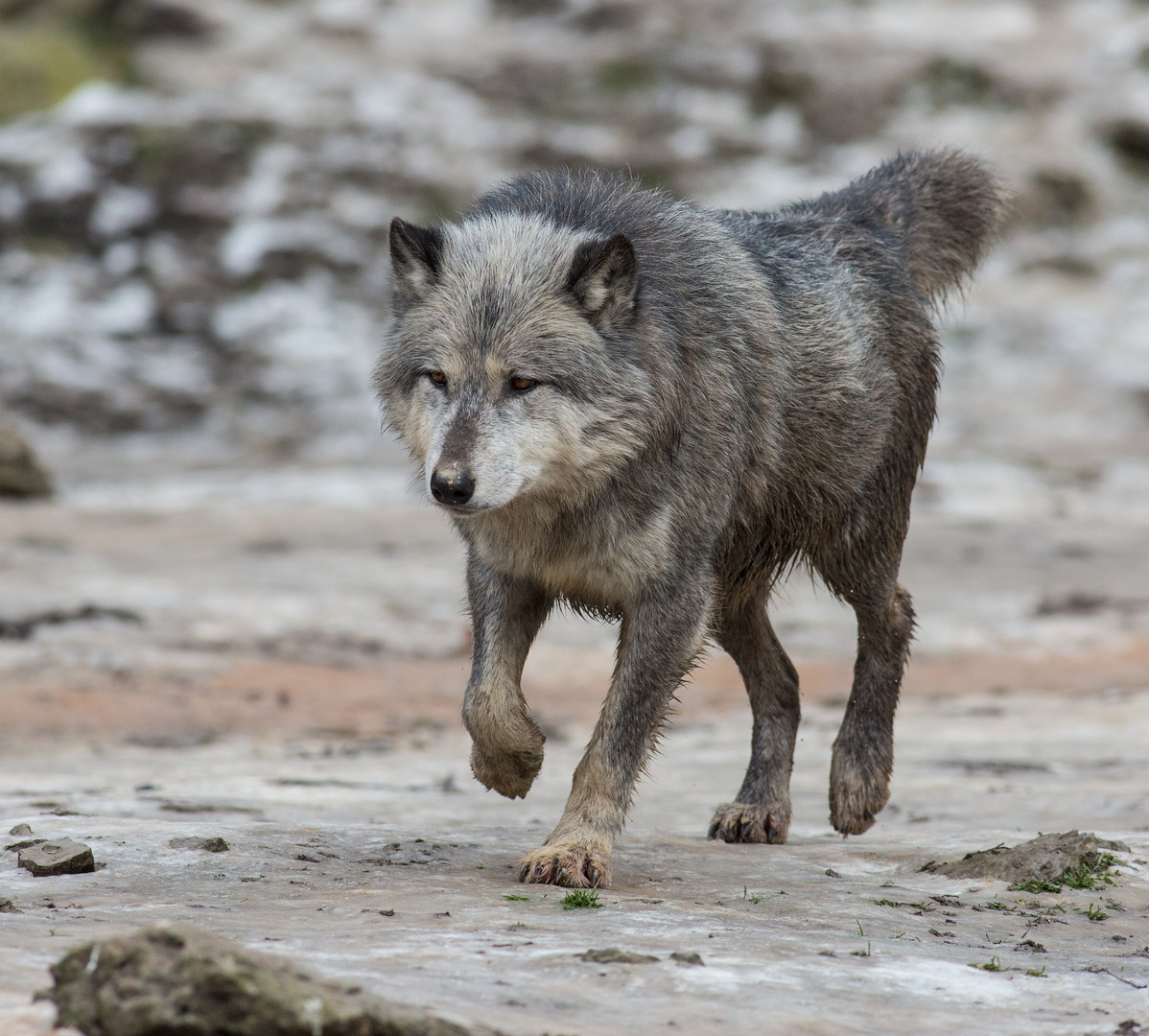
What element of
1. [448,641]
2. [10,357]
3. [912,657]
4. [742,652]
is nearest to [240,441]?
[10,357]

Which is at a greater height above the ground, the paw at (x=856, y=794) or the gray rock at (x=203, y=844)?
the paw at (x=856, y=794)

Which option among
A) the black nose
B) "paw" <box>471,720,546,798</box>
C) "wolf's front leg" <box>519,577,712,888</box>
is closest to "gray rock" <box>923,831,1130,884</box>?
"wolf's front leg" <box>519,577,712,888</box>

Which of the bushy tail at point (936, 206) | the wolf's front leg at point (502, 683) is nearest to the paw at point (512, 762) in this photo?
the wolf's front leg at point (502, 683)

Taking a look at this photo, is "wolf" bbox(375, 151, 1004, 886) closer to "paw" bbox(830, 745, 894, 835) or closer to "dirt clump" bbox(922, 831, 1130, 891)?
"paw" bbox(830, 745, 894, 835)

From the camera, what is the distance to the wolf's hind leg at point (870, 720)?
628cm

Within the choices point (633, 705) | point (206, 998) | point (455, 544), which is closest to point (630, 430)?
point (633, 705)

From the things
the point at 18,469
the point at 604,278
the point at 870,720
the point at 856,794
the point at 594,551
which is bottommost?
the point at 856,794

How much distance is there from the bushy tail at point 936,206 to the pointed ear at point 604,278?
2.19 metres

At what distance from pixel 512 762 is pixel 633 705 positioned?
0.50 meters

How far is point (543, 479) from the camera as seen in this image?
491 centimetres

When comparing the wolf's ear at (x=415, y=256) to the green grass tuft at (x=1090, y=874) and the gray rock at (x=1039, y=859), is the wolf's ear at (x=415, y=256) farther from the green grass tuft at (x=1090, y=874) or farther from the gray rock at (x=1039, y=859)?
the green grass tuft at (x=1090, y=874)

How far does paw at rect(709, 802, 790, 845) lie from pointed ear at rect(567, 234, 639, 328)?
220 centimetres

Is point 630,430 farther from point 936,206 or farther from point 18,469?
point 18,469

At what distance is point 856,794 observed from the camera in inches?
247
